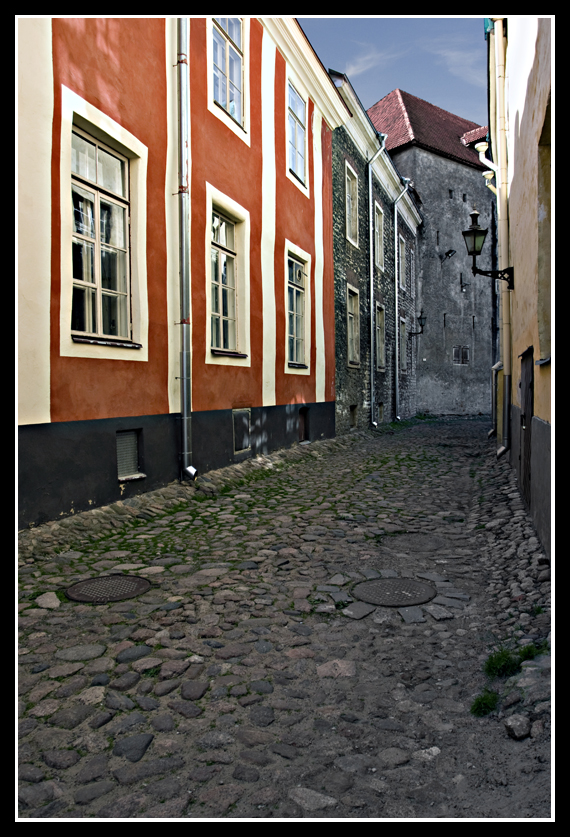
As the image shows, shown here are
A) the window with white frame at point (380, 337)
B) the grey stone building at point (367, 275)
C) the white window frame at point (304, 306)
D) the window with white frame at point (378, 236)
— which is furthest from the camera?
the window with white frame at point (380, 337)

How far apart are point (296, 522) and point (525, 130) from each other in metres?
4.45

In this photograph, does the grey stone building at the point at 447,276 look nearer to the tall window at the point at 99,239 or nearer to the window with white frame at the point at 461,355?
the window with white frame at the point at 461,355

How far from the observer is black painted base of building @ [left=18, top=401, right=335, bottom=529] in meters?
4.46

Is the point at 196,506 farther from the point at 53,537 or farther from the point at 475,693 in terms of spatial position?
the point at 475,693

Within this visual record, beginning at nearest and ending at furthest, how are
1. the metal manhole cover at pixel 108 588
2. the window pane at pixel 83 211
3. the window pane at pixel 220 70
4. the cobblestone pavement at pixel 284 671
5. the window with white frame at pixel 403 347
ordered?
the cobblestone pavement at pixel 284 671 < the metal manhole cover at pixel 108 588 < the window pane at pixel 83 211 < the window pane at pixel 220 70 < the window with white frame at pixel 403 347

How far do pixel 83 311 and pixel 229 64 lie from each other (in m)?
5.20

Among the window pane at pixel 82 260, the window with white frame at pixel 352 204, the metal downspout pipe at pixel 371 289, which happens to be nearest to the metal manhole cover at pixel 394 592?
the window pane at pixel 82 260

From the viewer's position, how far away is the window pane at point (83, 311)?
16.9ft

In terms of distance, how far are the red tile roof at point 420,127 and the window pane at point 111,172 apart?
21421 millimetres

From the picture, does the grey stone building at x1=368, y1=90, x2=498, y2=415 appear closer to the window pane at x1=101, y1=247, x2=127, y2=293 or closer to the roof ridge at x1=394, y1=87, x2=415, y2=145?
Answer: the roof ridge at x1=394, y1=87, x2=415, y2=145

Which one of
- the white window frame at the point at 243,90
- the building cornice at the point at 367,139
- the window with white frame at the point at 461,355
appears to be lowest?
the window with white frame at the point at 461,355

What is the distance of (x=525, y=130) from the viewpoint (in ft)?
17.5

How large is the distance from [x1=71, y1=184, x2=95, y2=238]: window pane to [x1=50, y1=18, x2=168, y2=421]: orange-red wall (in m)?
0.43

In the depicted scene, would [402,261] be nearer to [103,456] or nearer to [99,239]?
[99,239]
